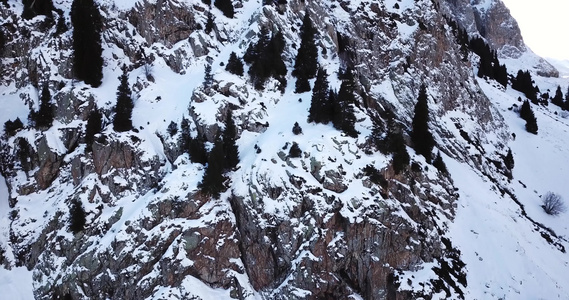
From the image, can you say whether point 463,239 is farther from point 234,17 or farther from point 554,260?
point 234,17

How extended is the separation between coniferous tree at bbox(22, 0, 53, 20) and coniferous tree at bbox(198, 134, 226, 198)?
29.2 metres

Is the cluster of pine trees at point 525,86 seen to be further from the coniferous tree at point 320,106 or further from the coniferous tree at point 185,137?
the coniferous tree at point 185,137

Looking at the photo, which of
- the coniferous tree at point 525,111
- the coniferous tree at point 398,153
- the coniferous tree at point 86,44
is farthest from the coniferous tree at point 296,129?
the coniferous tree at point 525,111

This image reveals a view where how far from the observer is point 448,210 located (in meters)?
42.8

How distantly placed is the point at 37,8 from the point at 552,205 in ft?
214

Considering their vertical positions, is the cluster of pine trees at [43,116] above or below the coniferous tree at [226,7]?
below

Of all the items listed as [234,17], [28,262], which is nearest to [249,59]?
[234,17]

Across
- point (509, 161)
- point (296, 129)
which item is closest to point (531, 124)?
point (509, 161)

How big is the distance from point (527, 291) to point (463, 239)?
6.60m

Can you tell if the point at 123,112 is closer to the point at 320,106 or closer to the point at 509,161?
the point at 320,106

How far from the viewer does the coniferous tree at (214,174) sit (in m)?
37.3

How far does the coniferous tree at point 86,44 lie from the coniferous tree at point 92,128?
18.1 feet

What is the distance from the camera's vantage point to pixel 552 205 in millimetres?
52406

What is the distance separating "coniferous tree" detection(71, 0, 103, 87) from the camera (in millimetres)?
46688
